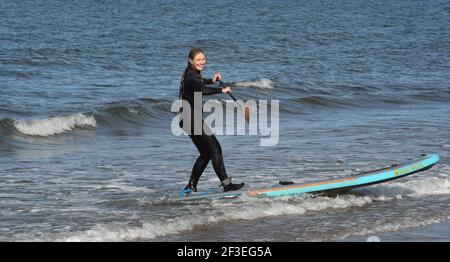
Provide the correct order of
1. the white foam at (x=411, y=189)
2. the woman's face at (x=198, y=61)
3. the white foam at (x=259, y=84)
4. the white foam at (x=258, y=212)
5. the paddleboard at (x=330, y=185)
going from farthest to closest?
the white foam at (x=259, y=84) < the white foam at (x=411, y=189) < the paddleboard at (x=330, y=185) < the woman's face at (x=198, y=61) < the white foam at (x=258, y=212)

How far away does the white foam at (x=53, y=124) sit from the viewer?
16.0 metres

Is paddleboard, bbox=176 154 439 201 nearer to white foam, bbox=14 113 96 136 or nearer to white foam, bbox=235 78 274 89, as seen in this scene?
white foam, bbox=14 113 96 136

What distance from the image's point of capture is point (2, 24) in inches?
1491

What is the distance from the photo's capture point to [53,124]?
16531mm

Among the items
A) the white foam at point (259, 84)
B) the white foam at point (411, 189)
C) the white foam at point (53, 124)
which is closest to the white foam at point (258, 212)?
the white foam at point (411, 189)

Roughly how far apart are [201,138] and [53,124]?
7440 millimetres

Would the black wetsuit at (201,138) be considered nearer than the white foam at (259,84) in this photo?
Yes

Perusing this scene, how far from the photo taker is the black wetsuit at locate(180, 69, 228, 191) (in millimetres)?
9383

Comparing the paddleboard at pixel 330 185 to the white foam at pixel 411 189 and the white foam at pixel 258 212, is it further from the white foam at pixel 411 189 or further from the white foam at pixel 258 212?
the white foam at pixel 411 189

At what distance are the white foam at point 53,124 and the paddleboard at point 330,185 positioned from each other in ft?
21.7

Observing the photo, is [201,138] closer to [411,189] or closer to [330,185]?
[330,185]

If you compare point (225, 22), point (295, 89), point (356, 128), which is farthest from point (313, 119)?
point (225, 22)

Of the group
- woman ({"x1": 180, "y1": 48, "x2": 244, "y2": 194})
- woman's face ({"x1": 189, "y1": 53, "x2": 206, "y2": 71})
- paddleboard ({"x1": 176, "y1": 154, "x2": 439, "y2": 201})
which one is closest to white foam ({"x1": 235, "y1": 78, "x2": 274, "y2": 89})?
paddleboard ({"x1": 176, "y1": 154, "x2": 439, "y2": 201})
